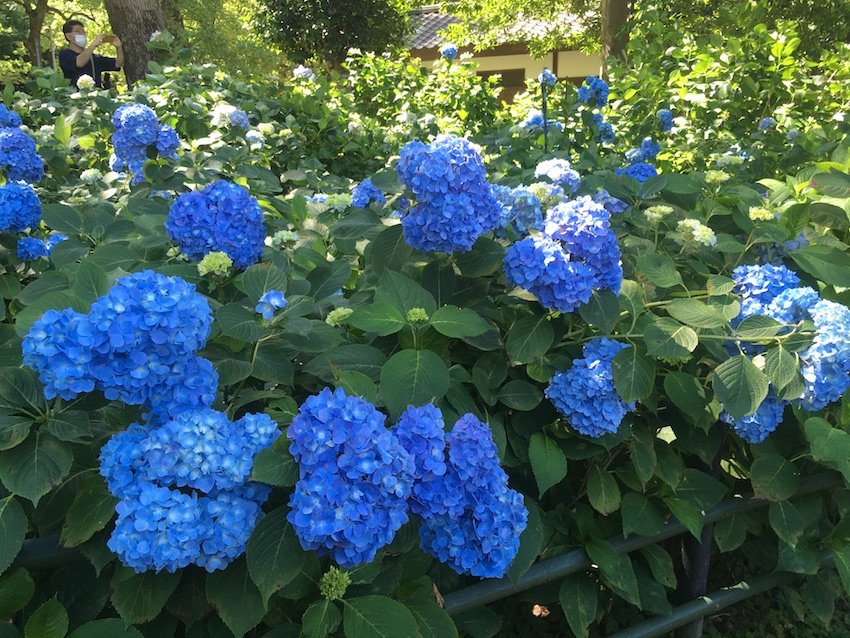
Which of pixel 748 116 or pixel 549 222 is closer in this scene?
pixel 549 222

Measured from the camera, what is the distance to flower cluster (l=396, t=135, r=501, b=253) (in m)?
1.44

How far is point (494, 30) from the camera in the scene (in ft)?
51.4

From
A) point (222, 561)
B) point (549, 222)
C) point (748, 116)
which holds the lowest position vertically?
point (748, 116)

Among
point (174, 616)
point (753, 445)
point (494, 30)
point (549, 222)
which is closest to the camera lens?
point (174, 616)

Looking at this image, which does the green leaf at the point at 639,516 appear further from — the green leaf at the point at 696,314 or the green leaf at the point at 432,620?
the green leaf at the point at 432,620

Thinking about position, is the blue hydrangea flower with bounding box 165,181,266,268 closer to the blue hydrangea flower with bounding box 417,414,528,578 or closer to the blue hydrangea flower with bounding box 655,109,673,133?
the blue hydrangea flower with bounding box 417,414,528,578

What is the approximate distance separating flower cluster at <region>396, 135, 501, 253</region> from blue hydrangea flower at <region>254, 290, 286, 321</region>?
12.9 inches

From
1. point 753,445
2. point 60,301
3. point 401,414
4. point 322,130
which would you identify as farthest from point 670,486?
point 322,130

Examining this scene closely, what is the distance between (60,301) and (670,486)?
136cm

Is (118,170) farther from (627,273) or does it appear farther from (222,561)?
(222,561)

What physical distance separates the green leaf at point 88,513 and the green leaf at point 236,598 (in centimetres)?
19

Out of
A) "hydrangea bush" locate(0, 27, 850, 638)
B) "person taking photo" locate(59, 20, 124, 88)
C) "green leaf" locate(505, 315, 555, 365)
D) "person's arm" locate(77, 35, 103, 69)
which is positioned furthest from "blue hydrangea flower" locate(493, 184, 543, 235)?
"person's arm" locate(77, 35, 103, 69)

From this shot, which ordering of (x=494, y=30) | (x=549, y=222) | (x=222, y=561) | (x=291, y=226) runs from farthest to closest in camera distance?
1. (x=494, y=30)
2. (x=291, y=226)
3. (x=549, y=222)
4. (x=222, y=561)

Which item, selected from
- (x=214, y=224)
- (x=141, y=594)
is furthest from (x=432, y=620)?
(x=214, y=224)
